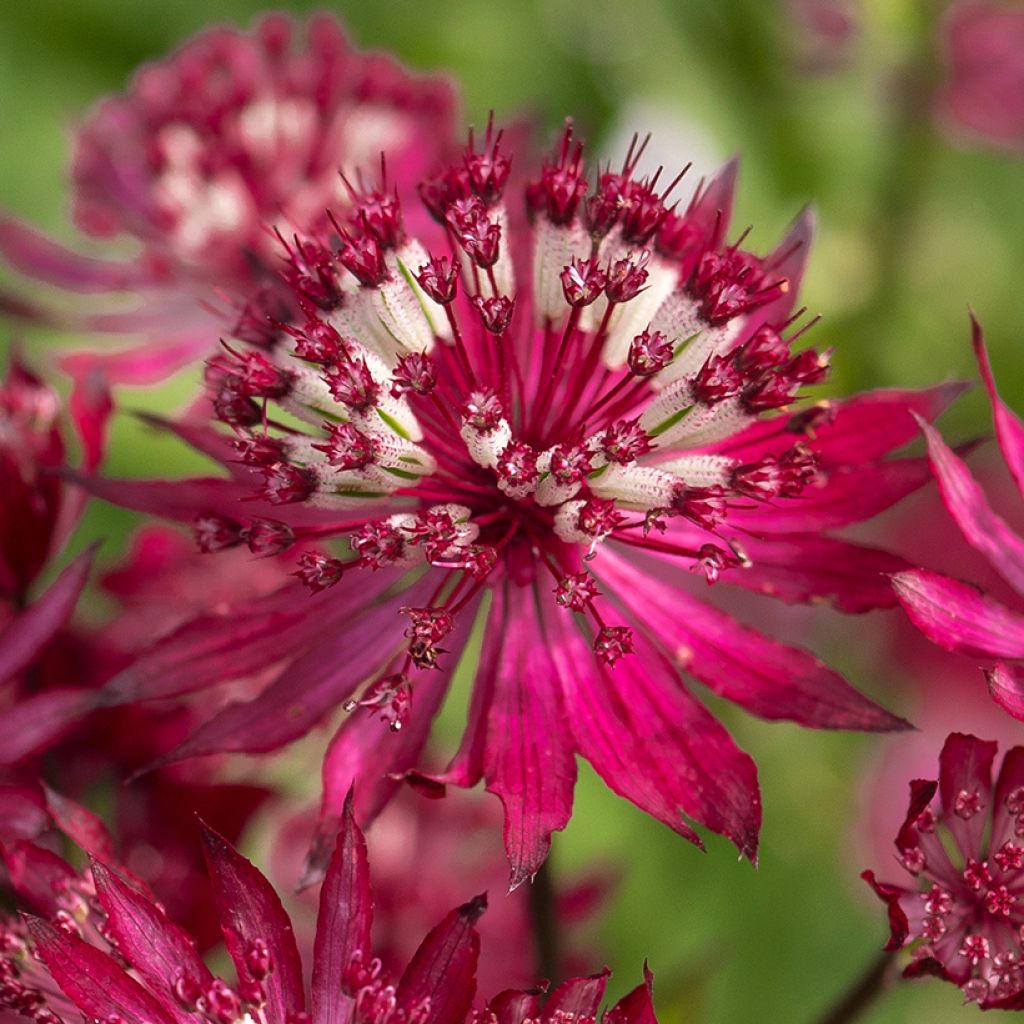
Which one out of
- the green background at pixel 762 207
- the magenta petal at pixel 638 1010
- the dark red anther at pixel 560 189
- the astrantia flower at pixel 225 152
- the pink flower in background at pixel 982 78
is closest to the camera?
the magenta petal at pixel 638 1010

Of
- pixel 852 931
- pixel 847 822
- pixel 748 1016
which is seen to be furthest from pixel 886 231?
pixel 748 1016

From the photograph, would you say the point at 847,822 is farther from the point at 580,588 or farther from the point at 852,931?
the point at 580,588

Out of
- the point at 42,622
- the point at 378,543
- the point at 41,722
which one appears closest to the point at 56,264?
the point at 42,622

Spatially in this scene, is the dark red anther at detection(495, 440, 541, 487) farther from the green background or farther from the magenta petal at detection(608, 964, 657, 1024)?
the green background

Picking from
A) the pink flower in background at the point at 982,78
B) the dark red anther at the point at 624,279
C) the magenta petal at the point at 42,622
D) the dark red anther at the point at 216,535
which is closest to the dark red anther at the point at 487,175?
the dark red anther at the point at 624,279

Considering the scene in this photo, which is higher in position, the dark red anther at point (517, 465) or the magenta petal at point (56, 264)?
the dark red anther at point (517, 465)

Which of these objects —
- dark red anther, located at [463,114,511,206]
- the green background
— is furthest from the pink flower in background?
dark red anther, located at [463,114,511,206]

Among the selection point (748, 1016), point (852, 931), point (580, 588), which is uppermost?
point (580, 588)

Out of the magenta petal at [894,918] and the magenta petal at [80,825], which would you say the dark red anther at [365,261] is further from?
the magenta petal at [894,918]
